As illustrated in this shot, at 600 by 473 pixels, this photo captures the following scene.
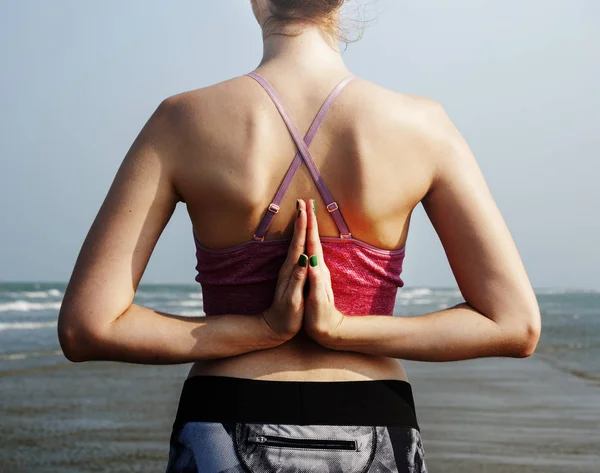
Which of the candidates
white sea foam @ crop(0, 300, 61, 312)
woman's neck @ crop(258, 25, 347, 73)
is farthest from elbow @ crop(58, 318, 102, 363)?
white sea foam @ crop(0, 300, 61, 312)

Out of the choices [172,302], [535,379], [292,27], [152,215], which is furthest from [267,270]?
[172,302]

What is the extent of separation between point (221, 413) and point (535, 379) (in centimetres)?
757

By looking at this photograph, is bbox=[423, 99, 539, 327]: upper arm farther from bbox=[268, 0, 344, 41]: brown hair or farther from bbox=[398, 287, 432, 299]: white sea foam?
bbox=[398, 287, 432, 299]: white sea foam

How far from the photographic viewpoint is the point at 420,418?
658 centimetres

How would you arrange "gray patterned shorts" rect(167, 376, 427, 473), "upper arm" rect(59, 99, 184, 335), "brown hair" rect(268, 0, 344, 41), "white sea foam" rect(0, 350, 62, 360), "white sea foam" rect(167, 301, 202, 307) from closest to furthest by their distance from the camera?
"gray patterned shorts" rect(167, 376, 427, 473) → "upper arm" rect(59, 99, 184, 335) → "brown hair" rect(268, 0, 344, 41) → "white sea foam" rect(0, 350, 62, 360) → "white sea foam" rect(167, 301, 202, 307)

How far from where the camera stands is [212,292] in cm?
179

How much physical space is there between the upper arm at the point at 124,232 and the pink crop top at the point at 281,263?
0.43ft

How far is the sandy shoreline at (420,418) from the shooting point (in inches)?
212

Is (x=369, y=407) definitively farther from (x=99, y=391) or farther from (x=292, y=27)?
(x=99, y=391)

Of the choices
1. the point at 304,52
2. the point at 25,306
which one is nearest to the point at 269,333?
the point at 304,52

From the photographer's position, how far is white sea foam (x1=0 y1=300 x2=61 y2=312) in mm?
21936

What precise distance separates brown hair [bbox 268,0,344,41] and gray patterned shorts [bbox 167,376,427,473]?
2.57 ft

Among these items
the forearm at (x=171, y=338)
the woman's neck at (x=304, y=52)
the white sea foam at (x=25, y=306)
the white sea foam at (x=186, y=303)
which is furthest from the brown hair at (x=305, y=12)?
the white sea foam at (x=186, y=303)

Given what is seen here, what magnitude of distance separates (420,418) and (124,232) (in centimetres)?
520
